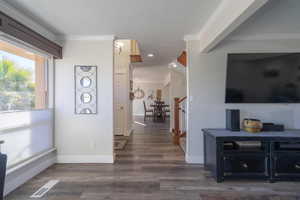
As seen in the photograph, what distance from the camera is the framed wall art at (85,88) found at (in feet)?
11.5

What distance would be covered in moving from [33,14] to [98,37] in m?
1.10

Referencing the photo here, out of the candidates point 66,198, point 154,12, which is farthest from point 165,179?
point 154,12

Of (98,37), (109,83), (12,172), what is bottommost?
(12,172)

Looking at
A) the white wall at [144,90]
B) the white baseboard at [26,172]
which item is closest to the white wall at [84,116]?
the white baseboard at [26,172]

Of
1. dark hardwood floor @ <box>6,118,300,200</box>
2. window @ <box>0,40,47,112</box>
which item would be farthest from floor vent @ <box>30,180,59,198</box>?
window @ <box>0,40,47,112</box>

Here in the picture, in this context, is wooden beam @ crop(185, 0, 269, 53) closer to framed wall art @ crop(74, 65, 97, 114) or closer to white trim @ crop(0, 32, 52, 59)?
framed wall art @ crop(74, 65, 97, 114)

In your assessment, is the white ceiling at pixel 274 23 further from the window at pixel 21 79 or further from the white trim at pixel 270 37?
the window at pixel 21 79

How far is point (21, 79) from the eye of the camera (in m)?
2.80

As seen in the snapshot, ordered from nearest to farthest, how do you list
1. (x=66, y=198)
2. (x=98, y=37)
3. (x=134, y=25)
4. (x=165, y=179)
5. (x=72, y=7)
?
(x=66, y=198) → (x=72, y=7) → (x=165, y=179) → (x=134, y=25) → (x=98, y=37)

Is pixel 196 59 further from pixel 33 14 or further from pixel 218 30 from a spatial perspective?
pixel 33 14

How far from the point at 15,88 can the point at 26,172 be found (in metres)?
1.19

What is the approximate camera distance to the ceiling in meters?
2.35

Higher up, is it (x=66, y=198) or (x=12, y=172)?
(x=12, y=172)

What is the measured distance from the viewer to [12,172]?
2.47 metres
